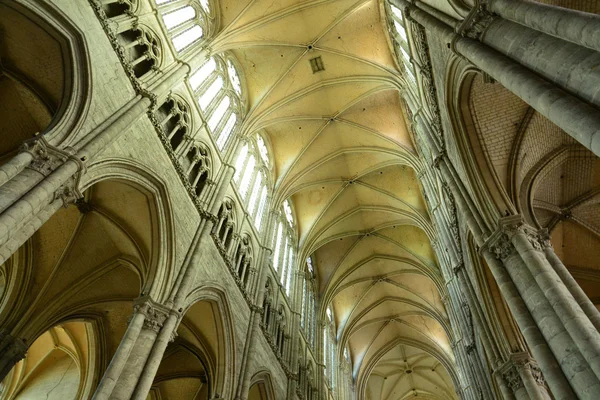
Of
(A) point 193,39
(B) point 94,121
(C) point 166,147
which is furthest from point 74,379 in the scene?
(A) point 193,39

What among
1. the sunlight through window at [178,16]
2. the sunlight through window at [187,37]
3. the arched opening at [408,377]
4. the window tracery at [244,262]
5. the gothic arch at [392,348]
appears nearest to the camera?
the sunlight through window at [178,16]

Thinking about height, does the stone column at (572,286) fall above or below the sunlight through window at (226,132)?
below

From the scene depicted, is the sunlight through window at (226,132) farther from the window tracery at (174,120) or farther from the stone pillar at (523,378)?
the stone pillar at (523,378)

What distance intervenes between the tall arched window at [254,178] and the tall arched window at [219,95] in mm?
1072

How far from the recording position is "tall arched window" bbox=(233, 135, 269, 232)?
15385 millimetres

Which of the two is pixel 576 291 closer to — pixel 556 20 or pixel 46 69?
pixel 556 20

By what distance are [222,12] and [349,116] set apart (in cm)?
685

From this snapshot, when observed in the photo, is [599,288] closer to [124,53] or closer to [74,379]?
[124,53]

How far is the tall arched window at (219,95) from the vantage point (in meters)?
13.4

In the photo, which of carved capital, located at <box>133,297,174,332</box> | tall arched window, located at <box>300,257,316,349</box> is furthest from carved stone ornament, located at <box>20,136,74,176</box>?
tall arched window, located at <box>300,257,316,349</box>

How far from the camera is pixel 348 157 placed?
20.8 m

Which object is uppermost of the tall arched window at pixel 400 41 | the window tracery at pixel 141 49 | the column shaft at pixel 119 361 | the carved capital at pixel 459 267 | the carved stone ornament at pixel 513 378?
the tall arched window at pixel 400 41

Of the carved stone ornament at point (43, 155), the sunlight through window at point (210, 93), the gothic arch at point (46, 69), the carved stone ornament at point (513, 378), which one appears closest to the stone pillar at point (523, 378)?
the carved stone ornament at point (513, 378)

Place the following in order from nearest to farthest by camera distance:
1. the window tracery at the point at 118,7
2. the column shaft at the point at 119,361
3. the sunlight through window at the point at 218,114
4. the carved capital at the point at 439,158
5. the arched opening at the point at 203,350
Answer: the column shaft at the point at 119,361
the window tracery at the point at 118,7
the carved capital at the point at 439,158
the arched opening at the point at 203,350
the sunlight through window at the point at 218,114
